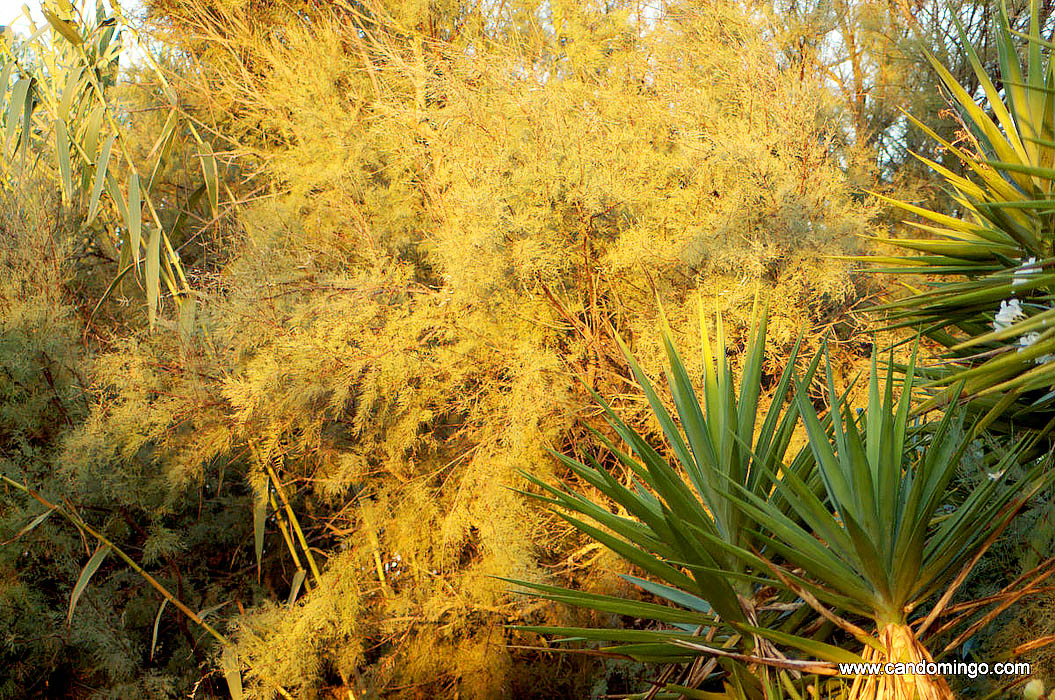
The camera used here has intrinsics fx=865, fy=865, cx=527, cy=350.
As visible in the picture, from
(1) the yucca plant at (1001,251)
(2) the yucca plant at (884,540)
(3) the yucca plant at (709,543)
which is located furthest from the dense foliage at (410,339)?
(2) the yucca plant at (884,540)

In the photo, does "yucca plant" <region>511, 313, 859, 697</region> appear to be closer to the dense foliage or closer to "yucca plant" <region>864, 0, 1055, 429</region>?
"yucca plant" <region>864, 0, 1055, 429</region>

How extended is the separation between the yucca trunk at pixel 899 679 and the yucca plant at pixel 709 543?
0.05 metres

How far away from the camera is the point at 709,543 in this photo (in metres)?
1.73

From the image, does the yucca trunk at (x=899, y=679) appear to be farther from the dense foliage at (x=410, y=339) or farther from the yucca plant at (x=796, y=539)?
the dense foliage at (x=410, y=339)

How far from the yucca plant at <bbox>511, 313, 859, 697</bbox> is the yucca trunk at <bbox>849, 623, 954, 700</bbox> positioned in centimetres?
5

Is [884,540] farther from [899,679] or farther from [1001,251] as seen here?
[1001,251]

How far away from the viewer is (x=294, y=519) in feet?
13.7

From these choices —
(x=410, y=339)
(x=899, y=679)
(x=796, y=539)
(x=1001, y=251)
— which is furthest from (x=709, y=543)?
(x=410, y=339)

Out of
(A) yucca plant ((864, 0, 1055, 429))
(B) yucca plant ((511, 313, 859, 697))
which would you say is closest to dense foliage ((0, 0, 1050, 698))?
(A) yucca plant ((864, 0, 1055, 429))

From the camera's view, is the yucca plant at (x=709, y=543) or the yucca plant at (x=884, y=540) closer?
the yucca plant at (x=884, y=540)

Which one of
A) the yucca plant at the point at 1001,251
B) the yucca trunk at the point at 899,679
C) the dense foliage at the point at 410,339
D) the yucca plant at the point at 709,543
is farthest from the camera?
the dense foliage at the point at 410,339

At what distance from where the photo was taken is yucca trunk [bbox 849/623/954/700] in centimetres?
144

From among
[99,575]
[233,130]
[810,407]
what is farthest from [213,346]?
[810,407]

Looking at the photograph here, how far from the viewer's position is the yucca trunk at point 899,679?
1.44 metres
